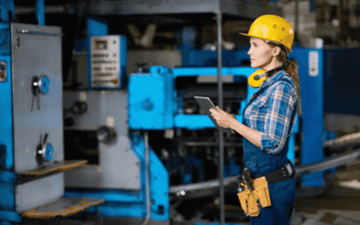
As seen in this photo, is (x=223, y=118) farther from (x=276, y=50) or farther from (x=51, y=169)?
(x=51, y=169)

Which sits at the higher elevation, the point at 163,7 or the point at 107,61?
the point at 163,7

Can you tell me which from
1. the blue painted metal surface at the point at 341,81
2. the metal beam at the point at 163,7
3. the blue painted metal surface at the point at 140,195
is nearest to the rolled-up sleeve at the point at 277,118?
the metal beam at the point at 163,7

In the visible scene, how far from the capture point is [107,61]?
4.42m

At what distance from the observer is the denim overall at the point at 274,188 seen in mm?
2293

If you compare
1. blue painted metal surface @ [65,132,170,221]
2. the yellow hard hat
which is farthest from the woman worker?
blue painted metal surface @ [65,132,170,221]

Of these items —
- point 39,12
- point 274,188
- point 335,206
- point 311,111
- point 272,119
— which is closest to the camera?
point 272,119

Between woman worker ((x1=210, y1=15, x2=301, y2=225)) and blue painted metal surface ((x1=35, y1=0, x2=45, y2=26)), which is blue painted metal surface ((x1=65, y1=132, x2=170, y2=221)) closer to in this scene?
blue painted metal surface ((x1=35, y1=0, x2=45, y2=26))

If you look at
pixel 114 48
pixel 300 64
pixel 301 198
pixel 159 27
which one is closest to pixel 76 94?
pixel 114 48

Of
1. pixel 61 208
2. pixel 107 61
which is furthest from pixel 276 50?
pixel 107 61

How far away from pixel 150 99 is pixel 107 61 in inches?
21.0

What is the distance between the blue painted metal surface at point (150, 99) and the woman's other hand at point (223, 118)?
189 centimetres

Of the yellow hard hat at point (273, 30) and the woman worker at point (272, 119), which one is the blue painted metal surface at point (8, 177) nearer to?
the woman worker at point (272, 119)

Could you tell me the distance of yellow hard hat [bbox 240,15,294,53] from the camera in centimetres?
230

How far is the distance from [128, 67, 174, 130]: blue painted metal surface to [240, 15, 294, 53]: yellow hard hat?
192 centimetres
